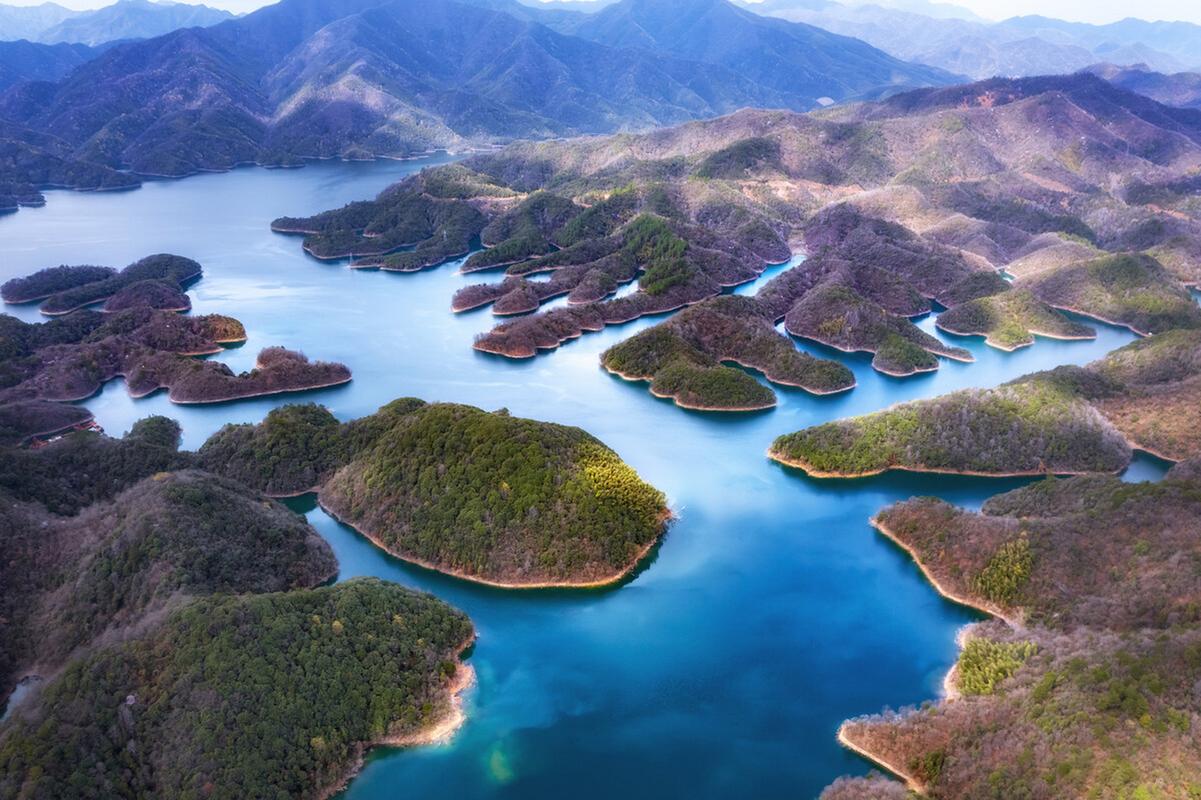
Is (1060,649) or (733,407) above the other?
(1060,649)

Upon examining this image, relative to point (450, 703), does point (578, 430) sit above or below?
above

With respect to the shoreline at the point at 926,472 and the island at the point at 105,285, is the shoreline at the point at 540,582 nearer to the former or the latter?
the shoreline at the point at 926,472

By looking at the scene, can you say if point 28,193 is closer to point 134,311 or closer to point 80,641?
point 134,311

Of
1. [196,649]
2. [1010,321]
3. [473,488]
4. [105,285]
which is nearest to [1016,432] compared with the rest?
[1010,321]

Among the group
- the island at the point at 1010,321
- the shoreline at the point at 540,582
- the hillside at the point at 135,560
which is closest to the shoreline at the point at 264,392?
the shoreline at the point at 540,582

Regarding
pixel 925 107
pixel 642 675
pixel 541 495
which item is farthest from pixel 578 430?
pixel 925 107

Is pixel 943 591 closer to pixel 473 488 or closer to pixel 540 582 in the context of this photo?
pixel 540 582
